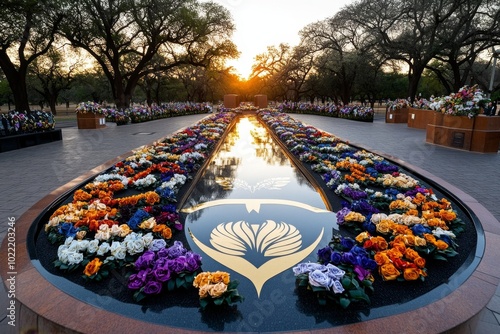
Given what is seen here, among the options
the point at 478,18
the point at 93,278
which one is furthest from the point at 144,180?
the point at 478,18

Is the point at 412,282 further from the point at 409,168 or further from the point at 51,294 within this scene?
the point at 409,168

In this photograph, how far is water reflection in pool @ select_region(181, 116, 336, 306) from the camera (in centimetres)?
297

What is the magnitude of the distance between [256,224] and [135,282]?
1.72 m

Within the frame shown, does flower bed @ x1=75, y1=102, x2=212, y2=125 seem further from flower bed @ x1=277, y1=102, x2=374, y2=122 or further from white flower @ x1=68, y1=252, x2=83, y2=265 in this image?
white flower @ x1=68, y1=252, x2=83, y2=265

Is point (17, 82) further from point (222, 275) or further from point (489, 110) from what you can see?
point (489, 110)

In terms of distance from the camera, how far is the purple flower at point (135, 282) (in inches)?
99.7

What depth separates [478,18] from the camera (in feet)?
69.2

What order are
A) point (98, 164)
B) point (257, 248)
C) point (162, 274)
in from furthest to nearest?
point (98, 164) < point (257, 248) < point (162, 274)

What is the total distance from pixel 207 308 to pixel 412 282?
1.75 m

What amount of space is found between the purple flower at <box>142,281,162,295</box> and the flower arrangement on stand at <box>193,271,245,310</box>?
0.29 meters

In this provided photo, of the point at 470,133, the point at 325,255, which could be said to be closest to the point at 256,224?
the point at 325,255

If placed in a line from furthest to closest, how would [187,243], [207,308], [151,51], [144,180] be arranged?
1. [151,51]
2. [144,180]
3. [187,243]
4. [207,308]

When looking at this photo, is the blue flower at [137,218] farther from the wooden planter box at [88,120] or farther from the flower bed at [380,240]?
the wooden planter box at [88,120]

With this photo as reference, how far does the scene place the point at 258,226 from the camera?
12.7ft
